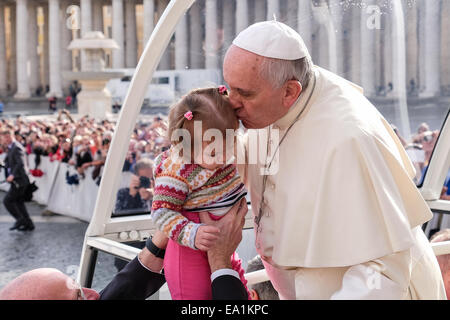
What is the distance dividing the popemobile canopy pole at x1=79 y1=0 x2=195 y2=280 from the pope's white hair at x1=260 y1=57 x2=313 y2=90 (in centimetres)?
64

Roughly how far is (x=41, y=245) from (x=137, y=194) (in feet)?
18.1

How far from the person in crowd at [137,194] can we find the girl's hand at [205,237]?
1.06m

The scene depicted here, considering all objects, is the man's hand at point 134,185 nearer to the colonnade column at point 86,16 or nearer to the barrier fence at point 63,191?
the barrier fence at point 63,191

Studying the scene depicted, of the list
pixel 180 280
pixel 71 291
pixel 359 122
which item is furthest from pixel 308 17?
pixel 71 291

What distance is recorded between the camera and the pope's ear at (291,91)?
5.61 feet

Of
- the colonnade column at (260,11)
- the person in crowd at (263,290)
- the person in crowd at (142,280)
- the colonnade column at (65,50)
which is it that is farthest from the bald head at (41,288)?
the colonnade column at (65,50)

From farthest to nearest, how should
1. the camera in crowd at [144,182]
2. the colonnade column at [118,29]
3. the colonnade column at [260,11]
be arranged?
the colonnade column at [118,29]
the camera in crowd at [144,182]
the colonnade column at [260,11]

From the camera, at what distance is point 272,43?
67.0 inches

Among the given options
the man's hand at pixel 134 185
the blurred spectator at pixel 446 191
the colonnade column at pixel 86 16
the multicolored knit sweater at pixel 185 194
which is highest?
the colonnade column at pixel 86 16

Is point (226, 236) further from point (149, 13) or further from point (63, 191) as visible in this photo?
point (149, 13)

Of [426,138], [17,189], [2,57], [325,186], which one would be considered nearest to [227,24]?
[325,186]

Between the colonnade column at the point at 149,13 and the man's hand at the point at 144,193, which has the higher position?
the colonnade column at the point at 149,13

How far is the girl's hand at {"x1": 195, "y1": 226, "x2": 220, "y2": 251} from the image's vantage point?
1.65 m

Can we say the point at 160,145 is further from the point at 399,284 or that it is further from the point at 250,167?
the point at 399,284
